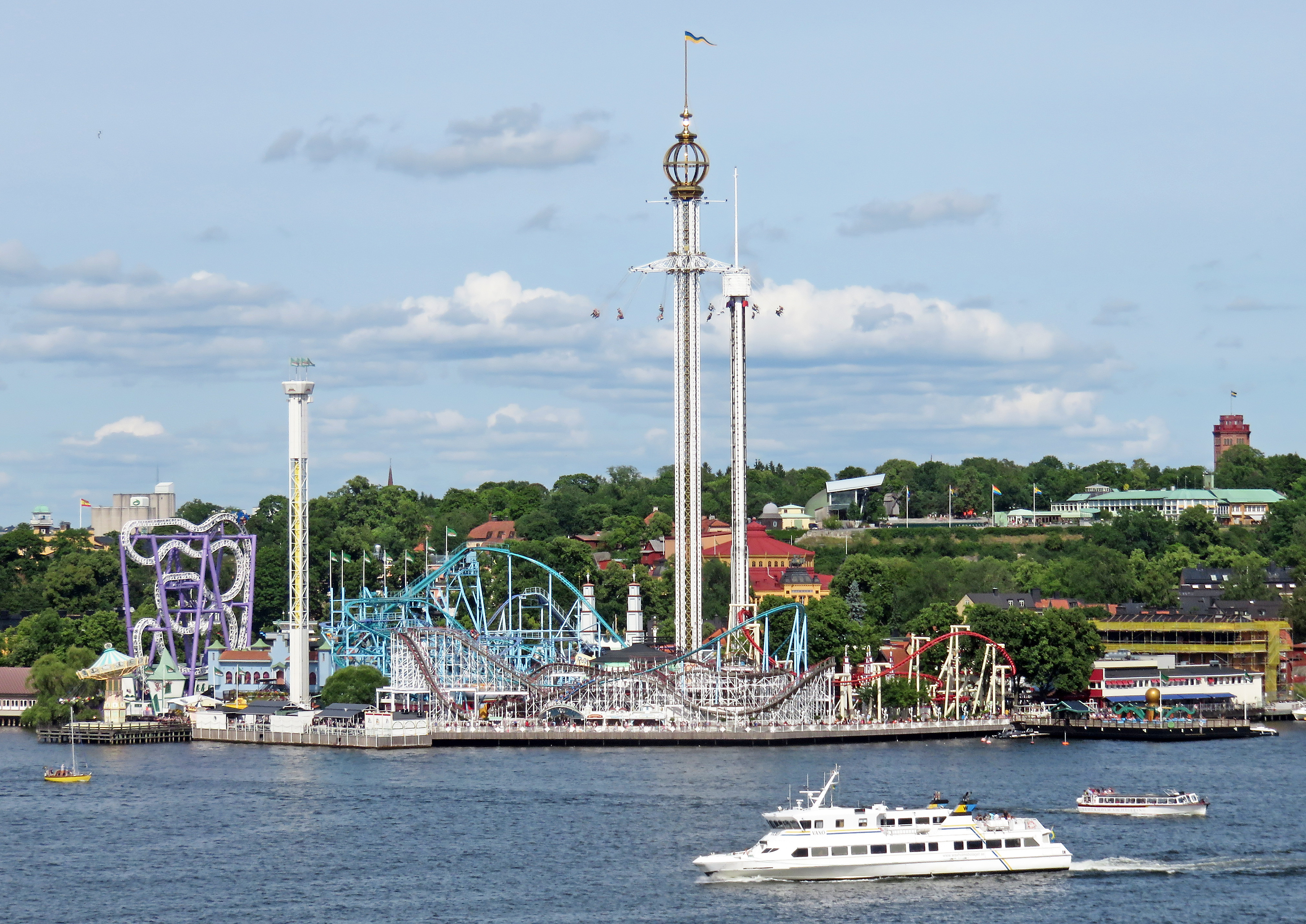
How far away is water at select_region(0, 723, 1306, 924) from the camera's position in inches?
2884

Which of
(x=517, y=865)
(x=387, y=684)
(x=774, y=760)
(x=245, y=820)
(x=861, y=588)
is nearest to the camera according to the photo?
(x=517, y=865)

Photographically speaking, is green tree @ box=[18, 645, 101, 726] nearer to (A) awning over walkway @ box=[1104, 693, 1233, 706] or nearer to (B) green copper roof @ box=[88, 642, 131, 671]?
(B) green copper roof @ box=[88, 642, 131, 671]

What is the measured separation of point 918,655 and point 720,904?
68.2m

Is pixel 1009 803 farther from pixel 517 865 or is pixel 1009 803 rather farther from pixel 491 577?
pixel 491 577

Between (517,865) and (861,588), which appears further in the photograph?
(861,588)

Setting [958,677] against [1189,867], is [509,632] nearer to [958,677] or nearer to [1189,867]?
[958,677]

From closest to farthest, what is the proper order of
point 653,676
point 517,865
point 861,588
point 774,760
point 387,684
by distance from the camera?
point 517,865
point 774,760
point 653,676
point 387,684
point 861,588

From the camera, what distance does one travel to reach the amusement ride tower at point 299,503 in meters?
142

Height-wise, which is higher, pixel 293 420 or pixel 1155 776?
pixel 293 420

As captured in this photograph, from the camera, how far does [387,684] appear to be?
142750 millimetres

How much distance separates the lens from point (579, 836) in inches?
3410

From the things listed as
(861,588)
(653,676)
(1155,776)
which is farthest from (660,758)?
(861,588)

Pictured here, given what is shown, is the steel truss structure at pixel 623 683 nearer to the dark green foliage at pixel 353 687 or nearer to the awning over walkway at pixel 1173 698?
the dark green foliage at pixel 353 687

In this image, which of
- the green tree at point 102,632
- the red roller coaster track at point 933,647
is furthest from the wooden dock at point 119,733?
the red roller coaster track at point 933,647
